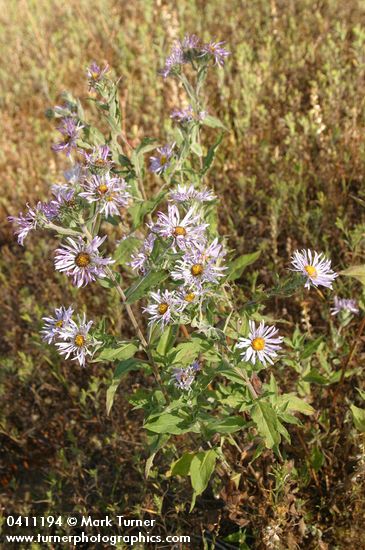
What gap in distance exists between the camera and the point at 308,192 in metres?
3.44

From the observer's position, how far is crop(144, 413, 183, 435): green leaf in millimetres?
1704

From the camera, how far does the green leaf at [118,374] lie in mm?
1717

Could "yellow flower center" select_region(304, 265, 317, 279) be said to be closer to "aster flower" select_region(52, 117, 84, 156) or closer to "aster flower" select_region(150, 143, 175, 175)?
"aster flower" select_region(150, 143, 175, 175)

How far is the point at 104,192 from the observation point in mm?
1680

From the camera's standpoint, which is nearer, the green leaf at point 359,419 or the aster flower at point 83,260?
the aster flower at point 83,260

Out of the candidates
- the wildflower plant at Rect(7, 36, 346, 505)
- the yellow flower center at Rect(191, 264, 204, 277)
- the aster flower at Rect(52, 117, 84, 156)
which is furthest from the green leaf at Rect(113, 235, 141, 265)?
the aster flower at Rect(52, 117, 84, 156)

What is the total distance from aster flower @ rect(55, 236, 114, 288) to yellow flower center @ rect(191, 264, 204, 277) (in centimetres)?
25

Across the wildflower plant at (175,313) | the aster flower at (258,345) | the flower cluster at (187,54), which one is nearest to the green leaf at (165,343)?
the wildflower plant at (175,313)

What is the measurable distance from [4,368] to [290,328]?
1.59m

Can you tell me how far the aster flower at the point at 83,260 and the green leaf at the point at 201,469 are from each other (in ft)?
2.48

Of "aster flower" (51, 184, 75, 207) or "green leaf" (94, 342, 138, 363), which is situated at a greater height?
"aster flower" (51, 184, 75, 207)

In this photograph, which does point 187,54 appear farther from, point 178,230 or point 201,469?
point 201,469

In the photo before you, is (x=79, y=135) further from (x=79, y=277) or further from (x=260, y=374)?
(x=260, y=374)

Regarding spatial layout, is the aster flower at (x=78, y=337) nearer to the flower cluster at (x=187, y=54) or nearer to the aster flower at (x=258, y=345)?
the aster flower at (x=258, y=345)
